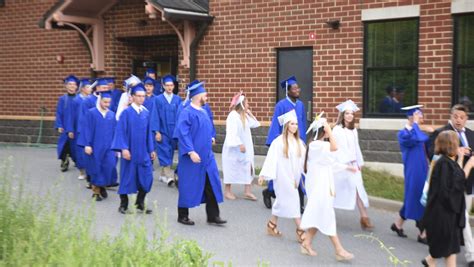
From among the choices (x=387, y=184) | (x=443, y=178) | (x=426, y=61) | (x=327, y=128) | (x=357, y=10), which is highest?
(x=357, y=10)

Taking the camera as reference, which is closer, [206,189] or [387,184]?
[206,189]

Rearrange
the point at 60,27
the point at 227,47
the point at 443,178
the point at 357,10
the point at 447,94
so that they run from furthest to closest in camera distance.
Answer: the point at 60,27, the point at 227,47, the point at 357,10, the point at 447,94, the point at 443,178

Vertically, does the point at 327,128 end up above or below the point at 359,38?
below

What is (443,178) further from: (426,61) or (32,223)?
(426,61)

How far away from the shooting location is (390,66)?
12.8 metres

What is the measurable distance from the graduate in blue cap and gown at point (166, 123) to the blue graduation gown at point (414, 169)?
5030 mm

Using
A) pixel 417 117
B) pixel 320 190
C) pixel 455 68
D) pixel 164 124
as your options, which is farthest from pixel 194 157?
pixel 455 68

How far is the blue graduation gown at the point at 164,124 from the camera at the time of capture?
11922mm

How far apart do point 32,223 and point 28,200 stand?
0.52m

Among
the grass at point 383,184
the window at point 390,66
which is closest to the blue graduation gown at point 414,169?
the grass at point 383,184

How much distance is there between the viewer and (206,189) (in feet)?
28.4

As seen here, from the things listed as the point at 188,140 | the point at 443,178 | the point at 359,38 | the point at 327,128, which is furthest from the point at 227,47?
the point at 443,178

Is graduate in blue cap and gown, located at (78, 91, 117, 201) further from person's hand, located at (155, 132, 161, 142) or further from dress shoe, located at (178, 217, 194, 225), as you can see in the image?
dress shoe, located at (178, 217, 194, 225)

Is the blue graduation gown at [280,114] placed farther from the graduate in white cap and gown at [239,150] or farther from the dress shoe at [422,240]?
the dress shoe at [422,240]
